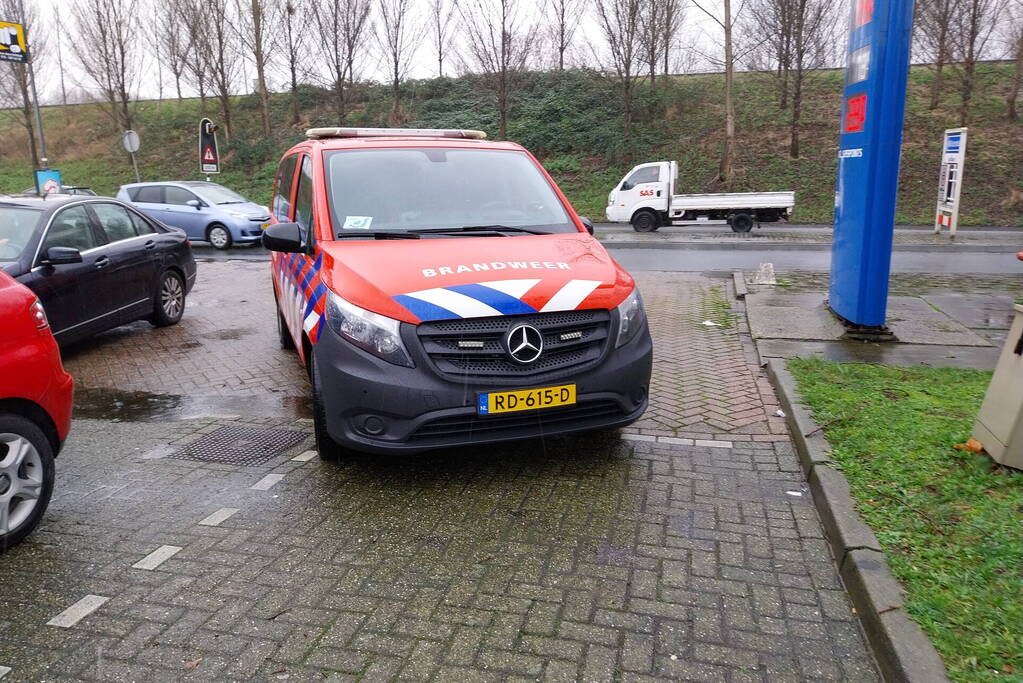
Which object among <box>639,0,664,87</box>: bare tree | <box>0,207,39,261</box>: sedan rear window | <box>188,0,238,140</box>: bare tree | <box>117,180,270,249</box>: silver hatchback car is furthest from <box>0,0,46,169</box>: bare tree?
<box>0,207,39,261</box>: sedan rear window

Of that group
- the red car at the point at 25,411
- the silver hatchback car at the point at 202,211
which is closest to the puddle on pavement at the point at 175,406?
the red car at the point at 25,411

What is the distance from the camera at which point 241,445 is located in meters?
5.20

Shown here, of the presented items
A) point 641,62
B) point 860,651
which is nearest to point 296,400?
point 860,651

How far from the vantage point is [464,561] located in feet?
11.5

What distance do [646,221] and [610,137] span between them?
36.9ft

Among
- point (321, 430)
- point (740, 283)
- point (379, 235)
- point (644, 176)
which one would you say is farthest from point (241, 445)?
point (644, 176)

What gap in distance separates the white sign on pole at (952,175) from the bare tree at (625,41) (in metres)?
15.0

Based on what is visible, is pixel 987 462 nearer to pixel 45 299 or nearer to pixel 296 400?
pixel 296 400

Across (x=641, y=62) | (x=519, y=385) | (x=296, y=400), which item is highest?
(x=641, y=62)

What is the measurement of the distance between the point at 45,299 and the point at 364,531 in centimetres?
499

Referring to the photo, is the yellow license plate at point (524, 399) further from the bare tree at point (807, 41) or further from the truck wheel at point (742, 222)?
the bare tree at point (807, 41)

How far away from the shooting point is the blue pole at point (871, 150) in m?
6.80

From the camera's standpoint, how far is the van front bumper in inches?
157

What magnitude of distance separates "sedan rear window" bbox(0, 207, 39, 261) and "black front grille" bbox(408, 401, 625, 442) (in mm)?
5175
